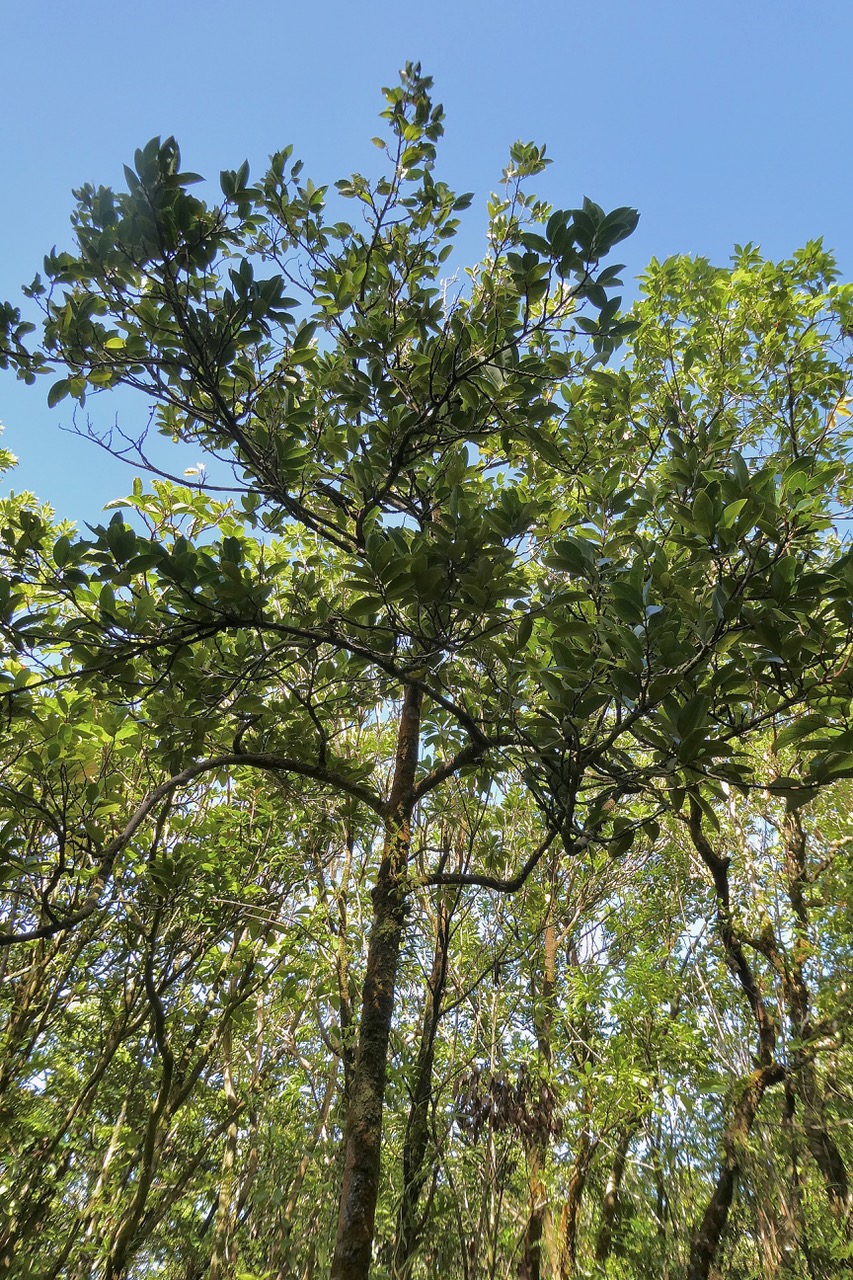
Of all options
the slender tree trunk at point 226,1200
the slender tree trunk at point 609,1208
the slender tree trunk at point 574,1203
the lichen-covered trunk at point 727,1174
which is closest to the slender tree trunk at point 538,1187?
the slender tree trunk at point 574,1203

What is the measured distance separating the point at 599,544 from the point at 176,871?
8.13 ft

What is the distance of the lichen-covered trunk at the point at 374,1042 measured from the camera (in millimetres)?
1995

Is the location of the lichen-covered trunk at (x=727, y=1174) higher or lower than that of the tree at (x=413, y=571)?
lower

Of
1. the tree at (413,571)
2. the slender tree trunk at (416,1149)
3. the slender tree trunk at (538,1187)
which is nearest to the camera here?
the tree at (413,571)

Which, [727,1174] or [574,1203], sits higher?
[727,1174]

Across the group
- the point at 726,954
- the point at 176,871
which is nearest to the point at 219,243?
the point at 176,871

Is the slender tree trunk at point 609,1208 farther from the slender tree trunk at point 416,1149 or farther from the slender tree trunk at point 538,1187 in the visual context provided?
the slender tree trunk at point 416,1149

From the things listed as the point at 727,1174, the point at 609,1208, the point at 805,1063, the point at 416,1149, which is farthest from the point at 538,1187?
the point at 416,1149

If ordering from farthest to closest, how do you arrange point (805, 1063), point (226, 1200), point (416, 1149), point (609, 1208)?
point (609, 1208), point (805, 1063), point (226, 1200), point (416, 1149)

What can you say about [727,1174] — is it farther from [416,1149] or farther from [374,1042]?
[374,1042]

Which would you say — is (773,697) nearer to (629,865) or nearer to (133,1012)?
(133,1012)

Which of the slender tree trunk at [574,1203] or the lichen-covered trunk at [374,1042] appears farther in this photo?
the slender tree trunk at [574,1203]

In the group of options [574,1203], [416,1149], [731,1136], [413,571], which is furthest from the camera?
[574,1203]

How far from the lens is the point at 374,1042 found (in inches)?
89.9
